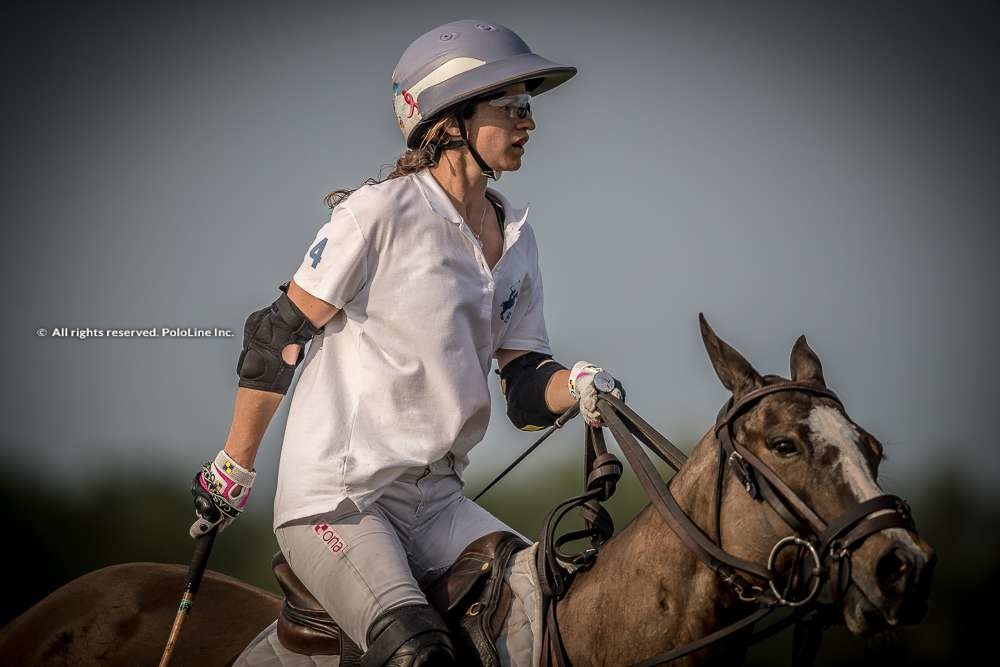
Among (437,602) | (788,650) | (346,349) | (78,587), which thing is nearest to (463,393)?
(346,349)

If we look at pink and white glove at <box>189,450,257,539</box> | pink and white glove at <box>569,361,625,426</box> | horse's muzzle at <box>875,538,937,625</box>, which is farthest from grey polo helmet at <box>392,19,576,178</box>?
horse's muzzle at <box>875,538,937,625</box>

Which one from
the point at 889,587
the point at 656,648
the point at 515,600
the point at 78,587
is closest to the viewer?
the point at 889,587

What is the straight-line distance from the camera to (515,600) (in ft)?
10.9

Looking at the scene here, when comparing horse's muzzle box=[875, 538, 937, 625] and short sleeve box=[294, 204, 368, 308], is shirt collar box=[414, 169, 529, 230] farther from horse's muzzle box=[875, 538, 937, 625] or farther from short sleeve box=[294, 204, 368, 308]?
horse's muzzle box=[875, 538, 937, 625]

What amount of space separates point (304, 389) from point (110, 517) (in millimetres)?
11401

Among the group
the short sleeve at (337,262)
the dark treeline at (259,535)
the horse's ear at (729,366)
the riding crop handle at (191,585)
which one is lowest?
the dark treeline at (259,535)

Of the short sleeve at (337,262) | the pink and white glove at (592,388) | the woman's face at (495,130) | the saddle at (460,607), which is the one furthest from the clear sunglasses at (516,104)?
the saddle at (460,607)

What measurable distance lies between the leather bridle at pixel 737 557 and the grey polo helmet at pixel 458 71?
125 centimetres

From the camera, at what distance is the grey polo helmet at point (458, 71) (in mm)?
3701

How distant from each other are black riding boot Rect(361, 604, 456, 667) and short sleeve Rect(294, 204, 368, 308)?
3.34 feet

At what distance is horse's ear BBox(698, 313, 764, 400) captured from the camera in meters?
2.99

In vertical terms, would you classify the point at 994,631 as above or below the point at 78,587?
below

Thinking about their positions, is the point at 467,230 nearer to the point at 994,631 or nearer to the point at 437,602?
the point at 437,602

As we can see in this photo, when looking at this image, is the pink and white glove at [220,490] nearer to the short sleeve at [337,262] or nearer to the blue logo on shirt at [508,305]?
the short sleeve at [337,262]
